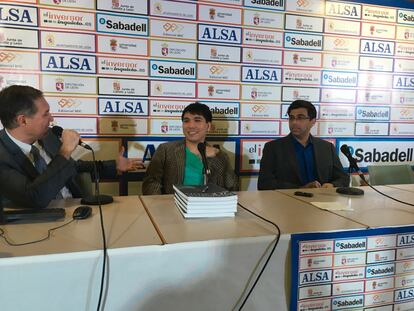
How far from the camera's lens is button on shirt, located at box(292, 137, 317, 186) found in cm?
276

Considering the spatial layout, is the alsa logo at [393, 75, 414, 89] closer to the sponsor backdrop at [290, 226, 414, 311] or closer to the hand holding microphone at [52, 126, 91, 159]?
the sponsor backdrop at [290, 226, 414, 311]

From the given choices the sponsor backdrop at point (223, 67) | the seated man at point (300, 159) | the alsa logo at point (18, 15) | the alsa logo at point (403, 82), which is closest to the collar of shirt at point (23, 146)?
the sponsor backdrop at point (223, 67)

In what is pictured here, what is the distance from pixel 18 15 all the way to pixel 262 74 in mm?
1891

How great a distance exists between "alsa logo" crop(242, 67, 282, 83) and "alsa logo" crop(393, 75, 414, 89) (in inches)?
48.6

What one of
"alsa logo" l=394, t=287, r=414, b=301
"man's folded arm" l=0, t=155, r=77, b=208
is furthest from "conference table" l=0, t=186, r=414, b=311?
"alsa logo" l=394, t=287, r=414, b=301

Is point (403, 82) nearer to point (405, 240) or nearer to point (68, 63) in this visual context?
point (405, 240)

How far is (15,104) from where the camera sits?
168cm

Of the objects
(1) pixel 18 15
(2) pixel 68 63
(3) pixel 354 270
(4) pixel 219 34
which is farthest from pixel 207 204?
(1) pixel 18 15

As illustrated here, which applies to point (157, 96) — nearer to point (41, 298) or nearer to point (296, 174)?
point (296, 174)

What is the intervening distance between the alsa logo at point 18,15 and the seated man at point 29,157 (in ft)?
3.33

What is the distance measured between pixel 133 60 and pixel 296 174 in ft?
4.96

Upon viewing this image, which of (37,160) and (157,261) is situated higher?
(37,160)

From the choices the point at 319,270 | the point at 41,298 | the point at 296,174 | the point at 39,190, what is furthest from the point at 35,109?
the point at 296,174

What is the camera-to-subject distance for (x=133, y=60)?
110 inches
